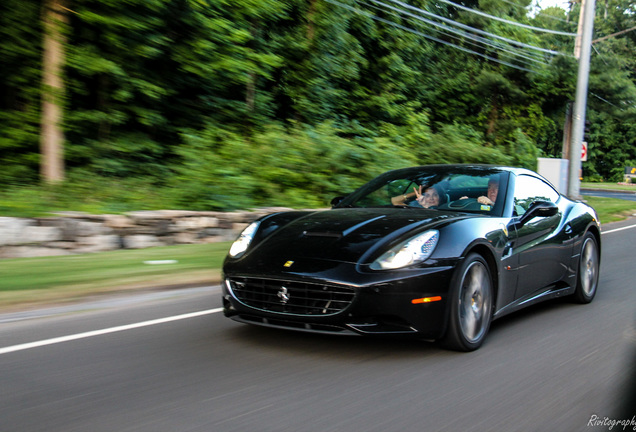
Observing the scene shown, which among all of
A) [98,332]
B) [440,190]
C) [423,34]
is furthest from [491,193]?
[423,34]

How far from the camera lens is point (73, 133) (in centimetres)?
1488

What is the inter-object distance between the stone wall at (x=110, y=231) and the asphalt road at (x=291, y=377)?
2.80 m

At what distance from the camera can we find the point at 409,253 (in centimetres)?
446

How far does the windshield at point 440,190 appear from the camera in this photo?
546cm

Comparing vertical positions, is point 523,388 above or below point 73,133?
below

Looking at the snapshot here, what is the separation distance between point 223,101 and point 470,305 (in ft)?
46.0

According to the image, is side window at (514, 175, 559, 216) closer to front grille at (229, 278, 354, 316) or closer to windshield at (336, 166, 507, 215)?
windshield at (336, 166, 507, 215)

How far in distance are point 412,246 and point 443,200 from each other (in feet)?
3.86

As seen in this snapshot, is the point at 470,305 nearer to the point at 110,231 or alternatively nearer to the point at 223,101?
the point at 110,231

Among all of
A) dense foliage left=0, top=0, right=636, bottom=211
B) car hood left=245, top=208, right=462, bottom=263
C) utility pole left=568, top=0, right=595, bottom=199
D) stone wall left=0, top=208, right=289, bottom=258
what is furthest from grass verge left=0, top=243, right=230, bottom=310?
utility pole left=568, top=0, right=595, bottom=199

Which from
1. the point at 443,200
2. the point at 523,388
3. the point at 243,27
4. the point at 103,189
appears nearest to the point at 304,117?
the point at 243,27

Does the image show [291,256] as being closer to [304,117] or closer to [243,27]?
[243,27]

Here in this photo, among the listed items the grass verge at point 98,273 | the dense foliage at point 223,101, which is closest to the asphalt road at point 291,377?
the grass verge at point 98,273

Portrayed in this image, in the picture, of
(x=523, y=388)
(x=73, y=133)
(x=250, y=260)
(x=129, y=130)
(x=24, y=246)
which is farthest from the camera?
(x=129, y=130)
